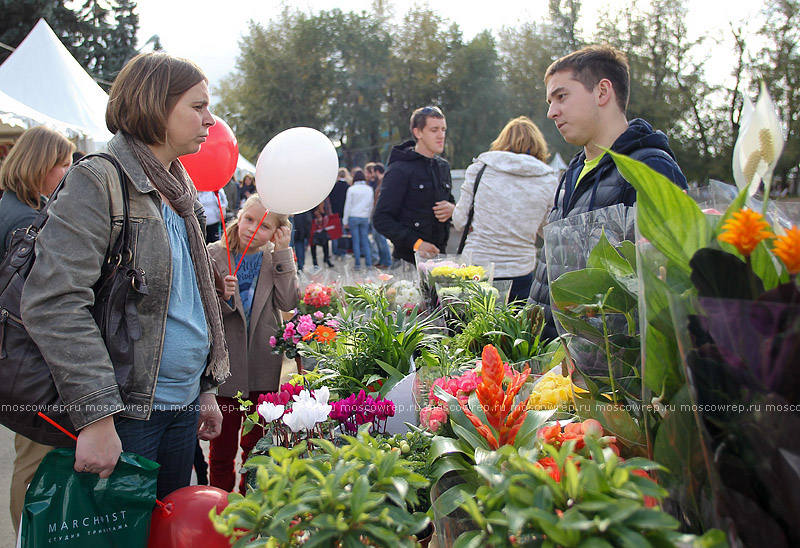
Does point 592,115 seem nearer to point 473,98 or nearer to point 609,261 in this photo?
point 609,261

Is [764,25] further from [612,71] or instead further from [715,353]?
[715,353]

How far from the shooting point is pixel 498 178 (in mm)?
3631

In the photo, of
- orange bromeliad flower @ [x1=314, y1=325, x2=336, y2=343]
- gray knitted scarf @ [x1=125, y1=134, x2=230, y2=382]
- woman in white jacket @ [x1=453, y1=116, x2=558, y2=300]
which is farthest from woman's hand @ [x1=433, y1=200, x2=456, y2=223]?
gray knitted scarf @ [x1=125, y1=134, x2=230, y2=382]

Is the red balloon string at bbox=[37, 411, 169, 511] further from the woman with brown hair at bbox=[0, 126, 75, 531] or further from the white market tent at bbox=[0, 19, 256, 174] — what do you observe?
the white market tent at bbox=[0, 19, 256, 174]

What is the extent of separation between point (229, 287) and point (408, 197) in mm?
1940

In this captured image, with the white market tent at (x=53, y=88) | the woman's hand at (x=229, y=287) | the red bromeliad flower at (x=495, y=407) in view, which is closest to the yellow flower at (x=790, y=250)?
the red bromeliad flower at (x=495, y=407)

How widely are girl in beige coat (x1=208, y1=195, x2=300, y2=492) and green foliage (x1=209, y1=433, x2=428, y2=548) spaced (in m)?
2.06

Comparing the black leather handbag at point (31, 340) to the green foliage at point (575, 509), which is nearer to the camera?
the green foliage at point (575, 509)

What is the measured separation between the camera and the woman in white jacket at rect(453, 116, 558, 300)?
362cm

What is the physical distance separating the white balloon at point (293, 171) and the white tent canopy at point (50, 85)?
13.7ft

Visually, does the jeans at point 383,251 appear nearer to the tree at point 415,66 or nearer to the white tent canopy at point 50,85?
the white tent canopy at point 50,85

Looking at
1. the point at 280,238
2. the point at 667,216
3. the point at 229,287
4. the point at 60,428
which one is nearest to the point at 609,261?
the point at 667,216

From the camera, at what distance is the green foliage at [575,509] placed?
0.64 m

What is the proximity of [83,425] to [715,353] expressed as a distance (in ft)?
4.64
